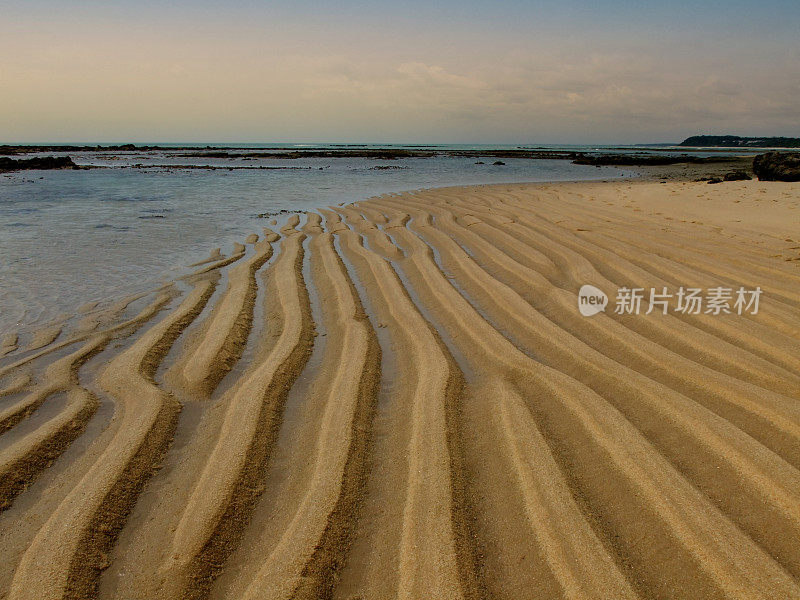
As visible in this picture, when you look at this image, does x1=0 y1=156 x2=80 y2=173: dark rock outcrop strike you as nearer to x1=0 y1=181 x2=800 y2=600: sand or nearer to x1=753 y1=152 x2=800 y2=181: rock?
x1=0 y1=181 x2=800 y2=600: sand

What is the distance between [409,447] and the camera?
3.07 m

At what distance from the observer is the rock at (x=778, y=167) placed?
16391mm

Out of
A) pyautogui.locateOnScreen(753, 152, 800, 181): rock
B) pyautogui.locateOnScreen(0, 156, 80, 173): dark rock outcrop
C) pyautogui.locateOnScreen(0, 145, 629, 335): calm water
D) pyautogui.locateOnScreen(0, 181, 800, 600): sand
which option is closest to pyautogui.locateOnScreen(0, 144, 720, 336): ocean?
pyautogui.locateOnScreen(0, 145, 629, 335): calm water

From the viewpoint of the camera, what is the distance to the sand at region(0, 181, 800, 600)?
2.19 metres

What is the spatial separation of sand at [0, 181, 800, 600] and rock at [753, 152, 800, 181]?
13320mm

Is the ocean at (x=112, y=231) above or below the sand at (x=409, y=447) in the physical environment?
above

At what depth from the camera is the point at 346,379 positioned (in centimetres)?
399

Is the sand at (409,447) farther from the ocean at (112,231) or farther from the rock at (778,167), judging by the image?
the rock at (778,167)

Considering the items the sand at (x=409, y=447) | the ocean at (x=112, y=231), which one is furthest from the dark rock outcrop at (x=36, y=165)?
the sand at (x=409, y=447)

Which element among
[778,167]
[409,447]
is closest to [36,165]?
[409,447]

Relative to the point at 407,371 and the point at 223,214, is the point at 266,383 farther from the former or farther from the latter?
the point at 223,214

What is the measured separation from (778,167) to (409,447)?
19.5 m

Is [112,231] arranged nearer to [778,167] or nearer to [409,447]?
[409,447]

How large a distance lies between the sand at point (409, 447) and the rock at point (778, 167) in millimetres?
13320
